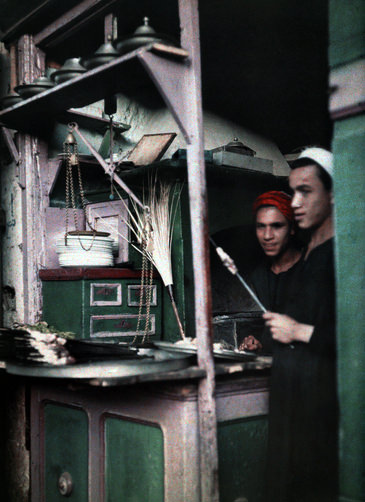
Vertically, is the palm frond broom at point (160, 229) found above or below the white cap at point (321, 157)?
below

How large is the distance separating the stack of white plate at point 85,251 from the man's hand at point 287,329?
1971 millimetres

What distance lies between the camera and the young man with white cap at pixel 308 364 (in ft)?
10.2

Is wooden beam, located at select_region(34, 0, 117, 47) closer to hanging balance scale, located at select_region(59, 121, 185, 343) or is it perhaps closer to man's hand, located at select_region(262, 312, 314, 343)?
hanging balance scale, located at select_region(59, 121, 185, 343)

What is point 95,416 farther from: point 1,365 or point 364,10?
point 364,10

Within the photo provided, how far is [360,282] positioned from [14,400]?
3.05 m

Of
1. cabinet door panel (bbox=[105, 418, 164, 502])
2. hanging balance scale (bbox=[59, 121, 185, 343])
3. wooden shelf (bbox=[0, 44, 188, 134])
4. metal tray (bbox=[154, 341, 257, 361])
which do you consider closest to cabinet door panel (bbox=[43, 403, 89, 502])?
cabinet door panel (bbox=[105, 418, 164, 502])


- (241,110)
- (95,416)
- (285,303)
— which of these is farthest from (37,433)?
(241,110)

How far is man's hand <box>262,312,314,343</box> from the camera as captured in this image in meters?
3.23

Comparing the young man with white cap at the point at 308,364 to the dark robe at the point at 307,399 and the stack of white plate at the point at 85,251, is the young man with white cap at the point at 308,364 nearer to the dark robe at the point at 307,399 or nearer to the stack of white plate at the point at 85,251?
the dark robe at the point at 307,399

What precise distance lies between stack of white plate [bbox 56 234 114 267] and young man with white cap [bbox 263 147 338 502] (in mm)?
1974

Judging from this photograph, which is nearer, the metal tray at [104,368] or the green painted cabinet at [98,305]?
the metal tray at [104,368]

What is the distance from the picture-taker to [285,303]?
11.8 feet

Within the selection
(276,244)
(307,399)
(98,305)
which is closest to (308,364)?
(307,399)

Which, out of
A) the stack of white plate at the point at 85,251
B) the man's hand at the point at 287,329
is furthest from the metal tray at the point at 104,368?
the stack of white plate at the point at 85,251
